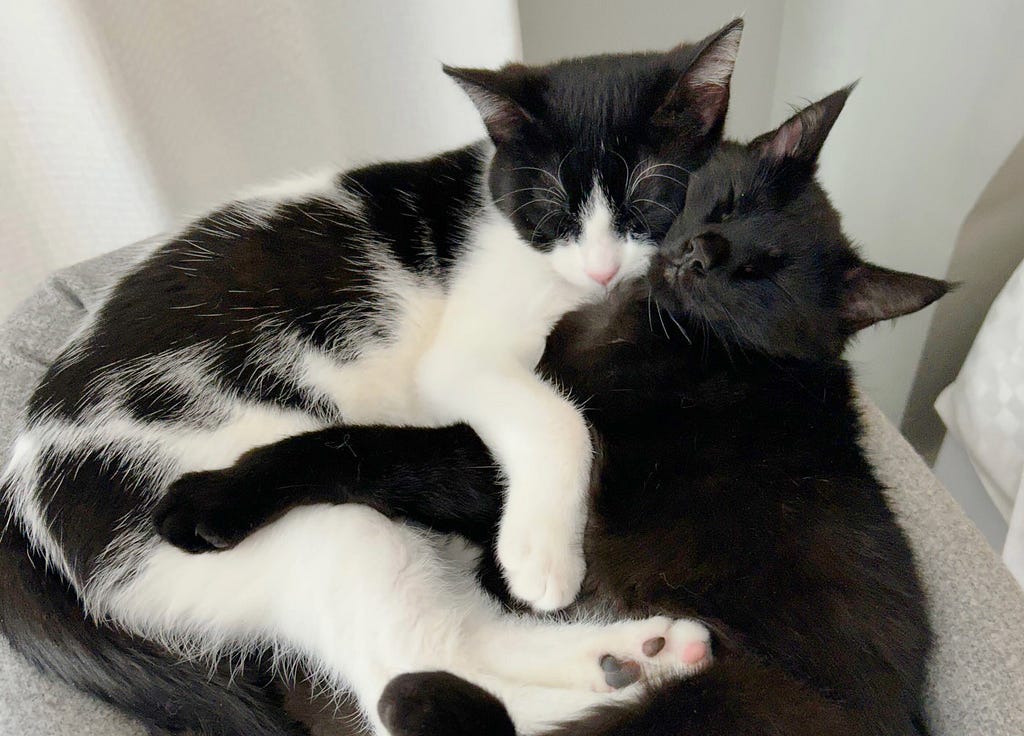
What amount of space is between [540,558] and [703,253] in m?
0.40

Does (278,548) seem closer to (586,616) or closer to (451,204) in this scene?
(586,616)

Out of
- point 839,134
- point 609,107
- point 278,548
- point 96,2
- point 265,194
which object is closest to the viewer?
point 278,548

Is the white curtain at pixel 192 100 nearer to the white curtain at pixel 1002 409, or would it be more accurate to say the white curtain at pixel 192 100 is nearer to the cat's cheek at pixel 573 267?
the cat's cheek at pixel 573 267

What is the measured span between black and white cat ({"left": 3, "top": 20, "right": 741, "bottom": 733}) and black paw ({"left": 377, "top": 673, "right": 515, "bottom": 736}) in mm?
70

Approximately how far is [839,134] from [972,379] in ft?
2.15

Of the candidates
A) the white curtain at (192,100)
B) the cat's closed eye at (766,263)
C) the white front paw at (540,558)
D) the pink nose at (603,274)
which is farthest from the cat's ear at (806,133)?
the white curtain at (192,100)

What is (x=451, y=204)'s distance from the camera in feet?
3.67

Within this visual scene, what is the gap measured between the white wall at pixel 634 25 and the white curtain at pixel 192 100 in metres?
0.27

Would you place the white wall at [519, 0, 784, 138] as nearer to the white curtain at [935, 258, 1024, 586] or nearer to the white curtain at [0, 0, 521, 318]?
the white curtain at [0, 0, 521, 318]

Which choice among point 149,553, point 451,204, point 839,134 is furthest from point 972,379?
point 149,553

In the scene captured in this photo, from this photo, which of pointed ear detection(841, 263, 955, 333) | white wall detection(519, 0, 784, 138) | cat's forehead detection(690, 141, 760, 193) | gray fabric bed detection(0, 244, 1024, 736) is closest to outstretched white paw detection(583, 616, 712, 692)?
gray fabric bed detection(0, 244, 1024, 736)

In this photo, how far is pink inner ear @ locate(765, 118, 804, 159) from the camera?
88cm

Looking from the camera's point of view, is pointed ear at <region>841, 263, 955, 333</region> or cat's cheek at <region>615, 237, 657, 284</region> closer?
pointed ear at <region>841, 263, 955, 333</region>

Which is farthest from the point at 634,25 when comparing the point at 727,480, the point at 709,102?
the point at 727,480
